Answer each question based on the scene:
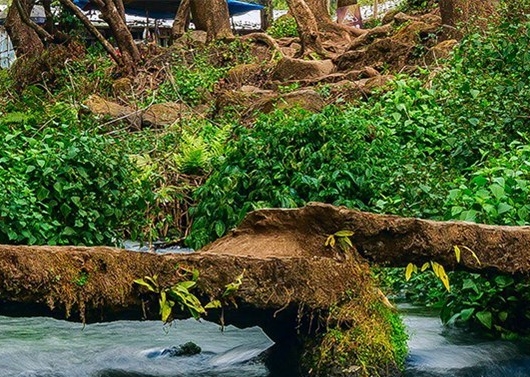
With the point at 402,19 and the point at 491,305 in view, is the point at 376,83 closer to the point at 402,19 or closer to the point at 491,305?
the point at 402,19

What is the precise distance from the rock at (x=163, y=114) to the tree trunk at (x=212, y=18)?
206 inches

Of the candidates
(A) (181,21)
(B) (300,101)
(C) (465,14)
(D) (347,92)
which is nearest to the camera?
(B) (300,101)

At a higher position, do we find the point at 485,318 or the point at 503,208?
the point at 503,208

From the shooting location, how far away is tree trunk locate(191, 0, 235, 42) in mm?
22344

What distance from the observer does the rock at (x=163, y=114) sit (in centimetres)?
1645

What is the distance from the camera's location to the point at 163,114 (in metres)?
16.7

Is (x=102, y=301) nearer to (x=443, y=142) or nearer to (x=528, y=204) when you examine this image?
(x=528, y=204)

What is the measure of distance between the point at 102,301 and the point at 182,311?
1.49ft

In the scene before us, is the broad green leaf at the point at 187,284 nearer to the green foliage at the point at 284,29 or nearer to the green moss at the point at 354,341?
the green moss at the point at 354,341

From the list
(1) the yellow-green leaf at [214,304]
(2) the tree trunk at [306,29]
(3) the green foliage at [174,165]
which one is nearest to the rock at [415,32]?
(2) the tree trunk at [306,29]

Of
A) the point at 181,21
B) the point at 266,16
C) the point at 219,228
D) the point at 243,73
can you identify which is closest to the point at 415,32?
the point at 243,73

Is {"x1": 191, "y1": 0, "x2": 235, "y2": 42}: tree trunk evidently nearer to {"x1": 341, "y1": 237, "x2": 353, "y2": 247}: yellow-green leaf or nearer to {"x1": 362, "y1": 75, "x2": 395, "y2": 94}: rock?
{"x1": 362, "y1": 75, "x2": 395, "y2": 94}: rock

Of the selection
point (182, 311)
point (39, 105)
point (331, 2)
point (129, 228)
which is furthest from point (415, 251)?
point (331, 2)

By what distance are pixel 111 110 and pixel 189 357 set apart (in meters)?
9.86
